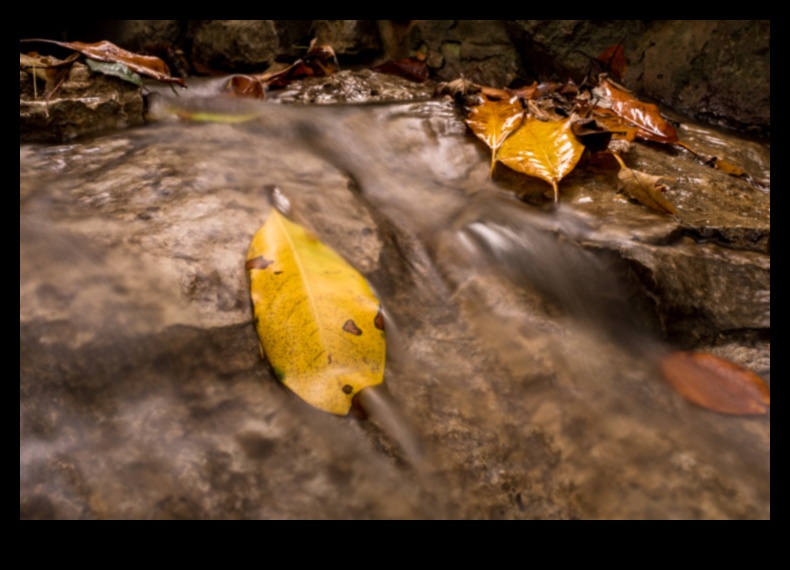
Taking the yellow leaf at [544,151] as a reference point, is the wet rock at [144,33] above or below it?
above

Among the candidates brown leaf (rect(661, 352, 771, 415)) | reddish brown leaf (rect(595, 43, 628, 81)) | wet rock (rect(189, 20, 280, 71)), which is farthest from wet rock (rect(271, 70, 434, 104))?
brown leaf (rect(661, 352, 771, 415))

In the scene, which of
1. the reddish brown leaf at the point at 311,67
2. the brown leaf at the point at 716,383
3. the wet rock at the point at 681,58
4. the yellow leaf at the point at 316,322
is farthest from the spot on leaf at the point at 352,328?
the wet rock at the point at 681,58

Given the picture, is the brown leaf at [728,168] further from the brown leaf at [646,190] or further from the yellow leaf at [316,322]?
the yellow leaf at [316,322]

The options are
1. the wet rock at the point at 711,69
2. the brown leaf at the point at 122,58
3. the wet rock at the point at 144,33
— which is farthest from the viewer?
the wet rock at the point at 144,33

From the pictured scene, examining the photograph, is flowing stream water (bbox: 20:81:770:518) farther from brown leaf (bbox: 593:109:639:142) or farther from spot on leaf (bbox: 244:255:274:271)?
brown leaf (bbox: 593:109:639:142)

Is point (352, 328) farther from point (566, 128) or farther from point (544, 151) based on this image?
point (566, 128)
